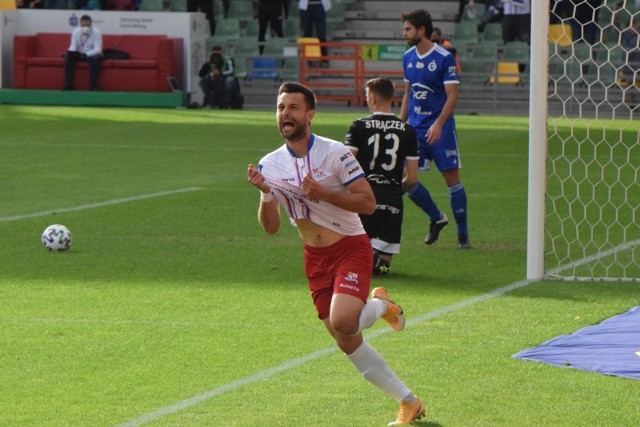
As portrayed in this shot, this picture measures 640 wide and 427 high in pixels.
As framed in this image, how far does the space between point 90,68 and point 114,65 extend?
0.54 meters

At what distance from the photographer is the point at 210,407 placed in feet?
20.6

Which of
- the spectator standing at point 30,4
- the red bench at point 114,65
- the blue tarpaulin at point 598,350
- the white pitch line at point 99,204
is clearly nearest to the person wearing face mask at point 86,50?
the red bench at point 114,65

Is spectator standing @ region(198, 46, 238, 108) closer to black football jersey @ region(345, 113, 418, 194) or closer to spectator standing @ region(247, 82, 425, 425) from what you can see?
black football jersey @ region(345, 113, 418, 194)

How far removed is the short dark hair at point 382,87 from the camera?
9727 mm

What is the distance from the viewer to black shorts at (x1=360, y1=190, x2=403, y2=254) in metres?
10.1

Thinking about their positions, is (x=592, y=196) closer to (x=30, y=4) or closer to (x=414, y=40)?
(x=414, y=40)

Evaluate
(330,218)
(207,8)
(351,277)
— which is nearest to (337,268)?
(351,277)

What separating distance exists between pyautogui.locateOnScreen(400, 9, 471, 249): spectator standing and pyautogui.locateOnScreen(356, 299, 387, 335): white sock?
508 centimetres

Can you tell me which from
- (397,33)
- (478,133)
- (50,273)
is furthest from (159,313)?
(397,33)

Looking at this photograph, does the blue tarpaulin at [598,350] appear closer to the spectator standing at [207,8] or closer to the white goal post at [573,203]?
the white goal post at [573,203]

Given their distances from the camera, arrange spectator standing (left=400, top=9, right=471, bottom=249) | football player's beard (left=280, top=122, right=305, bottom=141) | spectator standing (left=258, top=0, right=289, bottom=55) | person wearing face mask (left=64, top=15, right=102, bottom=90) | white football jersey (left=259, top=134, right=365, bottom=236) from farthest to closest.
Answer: spectator standing (left=258, top=0, right=289, bottom=55)
person wearing face mask (left=64, top=15, right=102, bottom=90)
spectator standing (left=400, top=9, right=471, bottom=249)
white football jersey (left=259, top=134, right=365, bottom=236)
football player's beard (left=280, top=122, right=305, bottom=141)

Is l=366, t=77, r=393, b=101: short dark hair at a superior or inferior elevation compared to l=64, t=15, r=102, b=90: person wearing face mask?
inferior

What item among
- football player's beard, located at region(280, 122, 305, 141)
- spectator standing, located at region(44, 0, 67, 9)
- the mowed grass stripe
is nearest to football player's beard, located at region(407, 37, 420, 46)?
the mowed grass stripe

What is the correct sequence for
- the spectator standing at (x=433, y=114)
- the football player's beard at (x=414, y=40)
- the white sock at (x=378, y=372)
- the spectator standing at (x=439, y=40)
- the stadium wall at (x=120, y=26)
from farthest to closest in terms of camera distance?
the stadium wall at (x=120, y=26)
the spectator standing at (x=439, y=40)
the spectator standing at (x=433, y=114)
the football player's beard at (x=414, y=40)
the white sock at (x=378, y=372)
